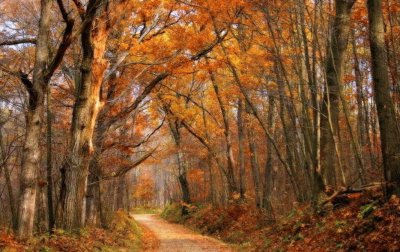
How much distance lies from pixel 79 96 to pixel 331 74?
674cm

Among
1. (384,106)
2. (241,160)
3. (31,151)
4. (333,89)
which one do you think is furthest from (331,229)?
(241,160)

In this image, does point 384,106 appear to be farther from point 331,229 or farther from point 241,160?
point 241,160

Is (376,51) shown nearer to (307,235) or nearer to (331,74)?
(331,74)

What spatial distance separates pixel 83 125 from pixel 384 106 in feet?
21.2

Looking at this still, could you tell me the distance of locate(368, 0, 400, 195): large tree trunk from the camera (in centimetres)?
689

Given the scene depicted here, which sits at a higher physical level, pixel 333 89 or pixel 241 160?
pixel 333 89

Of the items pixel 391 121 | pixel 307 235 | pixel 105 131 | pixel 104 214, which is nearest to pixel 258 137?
pixel 104 214

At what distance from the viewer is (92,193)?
51.9 feet

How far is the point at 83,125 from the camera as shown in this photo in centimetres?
930

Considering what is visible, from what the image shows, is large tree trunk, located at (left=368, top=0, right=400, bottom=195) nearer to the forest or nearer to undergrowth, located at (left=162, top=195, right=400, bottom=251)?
the forest

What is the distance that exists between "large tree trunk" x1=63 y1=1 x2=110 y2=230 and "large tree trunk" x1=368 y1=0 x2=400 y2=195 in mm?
5903

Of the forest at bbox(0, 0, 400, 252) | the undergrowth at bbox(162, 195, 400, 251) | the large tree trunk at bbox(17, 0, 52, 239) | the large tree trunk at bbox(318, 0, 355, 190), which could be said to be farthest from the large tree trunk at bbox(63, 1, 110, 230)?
the large tree trunk at bbox(318, 0, 355, 190)

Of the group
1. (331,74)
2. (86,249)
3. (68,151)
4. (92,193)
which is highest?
(331,74)

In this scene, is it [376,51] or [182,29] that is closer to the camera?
[376,51]
